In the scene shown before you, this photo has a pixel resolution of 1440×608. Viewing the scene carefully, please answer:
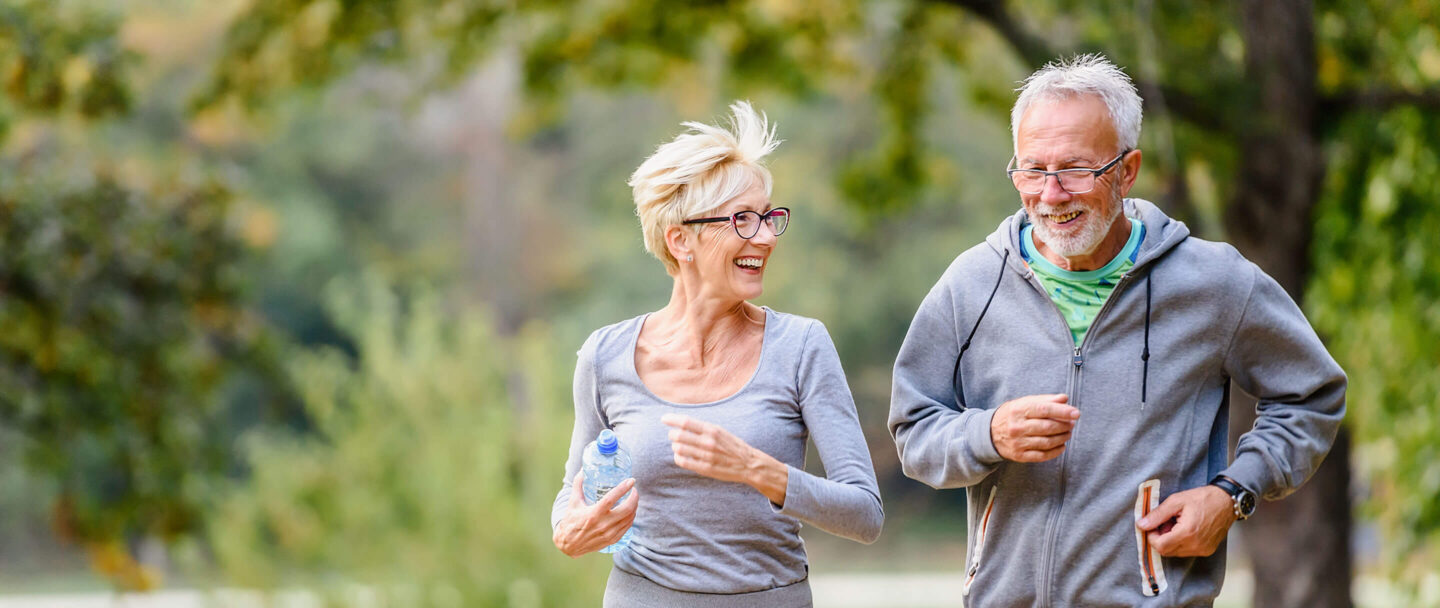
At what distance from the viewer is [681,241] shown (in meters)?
2.64

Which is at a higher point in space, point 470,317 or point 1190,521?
point 470,317

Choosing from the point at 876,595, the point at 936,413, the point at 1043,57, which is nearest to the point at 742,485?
the point at 936,413

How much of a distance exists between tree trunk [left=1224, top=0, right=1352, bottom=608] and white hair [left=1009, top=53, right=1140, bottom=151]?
10.8ft

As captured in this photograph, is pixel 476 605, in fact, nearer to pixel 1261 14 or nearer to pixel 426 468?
pixel 426 468

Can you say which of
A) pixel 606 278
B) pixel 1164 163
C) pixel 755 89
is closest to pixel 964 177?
pixel 606 278

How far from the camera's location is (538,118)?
311 inches

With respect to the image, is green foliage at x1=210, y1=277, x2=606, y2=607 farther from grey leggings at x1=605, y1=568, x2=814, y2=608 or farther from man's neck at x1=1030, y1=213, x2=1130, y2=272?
man's neck at x1=1030, y1=213, x2=1130, y2=272

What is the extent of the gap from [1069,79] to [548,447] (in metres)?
6.13

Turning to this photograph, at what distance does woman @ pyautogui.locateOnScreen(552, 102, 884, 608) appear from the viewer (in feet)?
8.27

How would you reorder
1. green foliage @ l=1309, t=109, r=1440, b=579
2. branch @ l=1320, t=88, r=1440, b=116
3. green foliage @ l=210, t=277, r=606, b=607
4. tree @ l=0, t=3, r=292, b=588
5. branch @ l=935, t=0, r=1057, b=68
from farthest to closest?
1. green foliage @ l=210, t=277, r=606, b=607
2. tree @ l=0, t=3, r=292, b=588
3. branch @ l=935, t=0, r=1057, b=68
4. green foliage @ l=1309, t=109, r=1440, b=579
5. branch @ l=1320, t=88, r=1440, b=116

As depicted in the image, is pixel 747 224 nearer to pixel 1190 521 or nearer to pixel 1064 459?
pixel 1064 459

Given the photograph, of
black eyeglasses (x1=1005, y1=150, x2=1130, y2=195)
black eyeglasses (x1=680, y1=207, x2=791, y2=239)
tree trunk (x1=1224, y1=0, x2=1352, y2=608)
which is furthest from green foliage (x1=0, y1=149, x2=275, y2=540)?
black eyeglasses (x1=1005, y1=150, x2=1130, y2=195)

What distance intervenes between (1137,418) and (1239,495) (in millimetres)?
209

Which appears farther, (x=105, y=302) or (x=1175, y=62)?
(x=105, y=302)
